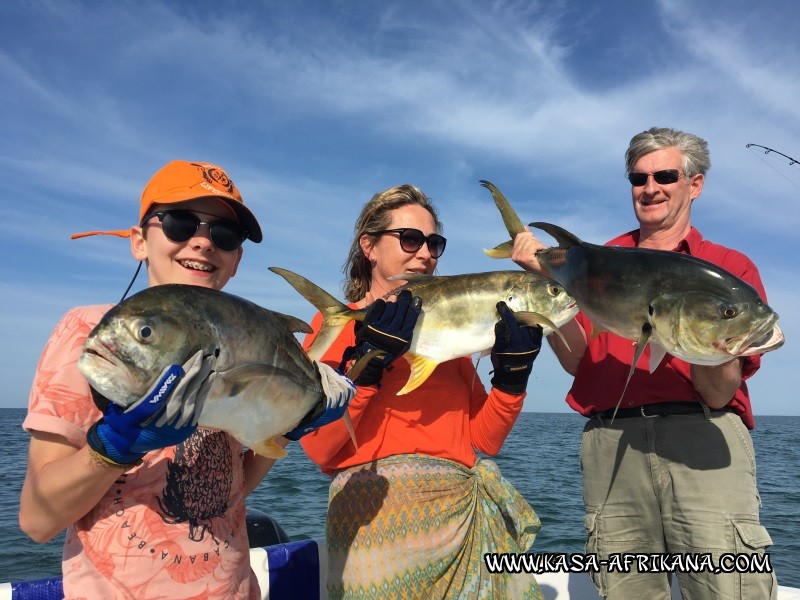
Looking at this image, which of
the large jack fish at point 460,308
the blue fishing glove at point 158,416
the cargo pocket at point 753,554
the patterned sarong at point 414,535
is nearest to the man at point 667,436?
the cargo pocket at point 753,554

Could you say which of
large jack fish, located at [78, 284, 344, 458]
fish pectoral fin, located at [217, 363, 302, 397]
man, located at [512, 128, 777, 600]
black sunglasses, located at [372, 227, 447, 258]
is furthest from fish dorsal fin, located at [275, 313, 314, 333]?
man, located at [512, 128, 777, 600]

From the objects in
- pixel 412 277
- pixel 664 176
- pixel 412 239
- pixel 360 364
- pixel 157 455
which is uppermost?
pixel 664 176

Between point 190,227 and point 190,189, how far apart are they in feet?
0.48

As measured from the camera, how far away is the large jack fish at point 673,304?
8.87ft

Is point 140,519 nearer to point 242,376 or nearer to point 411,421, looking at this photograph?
point 242,376

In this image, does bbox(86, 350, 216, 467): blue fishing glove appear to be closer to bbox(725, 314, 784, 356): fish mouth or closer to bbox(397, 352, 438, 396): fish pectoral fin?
bbox(397, 352, 438, 396): fish pectoral fin

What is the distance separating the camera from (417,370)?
3.05 m

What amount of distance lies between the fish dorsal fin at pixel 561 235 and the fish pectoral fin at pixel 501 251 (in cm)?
32

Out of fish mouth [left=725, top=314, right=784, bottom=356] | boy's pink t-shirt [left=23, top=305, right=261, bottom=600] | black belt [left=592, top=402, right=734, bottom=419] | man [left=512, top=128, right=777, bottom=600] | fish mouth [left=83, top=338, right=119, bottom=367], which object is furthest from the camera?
black belt [left=592, top=402, right=734, bottom=419]

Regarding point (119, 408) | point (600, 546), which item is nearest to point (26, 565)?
point (600, 546)

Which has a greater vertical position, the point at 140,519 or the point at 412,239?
the point at 412,239

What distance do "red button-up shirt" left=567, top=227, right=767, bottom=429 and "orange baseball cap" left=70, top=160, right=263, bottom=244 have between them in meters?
2.27

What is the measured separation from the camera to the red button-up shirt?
3.60m

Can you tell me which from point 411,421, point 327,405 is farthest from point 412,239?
point 327,405
